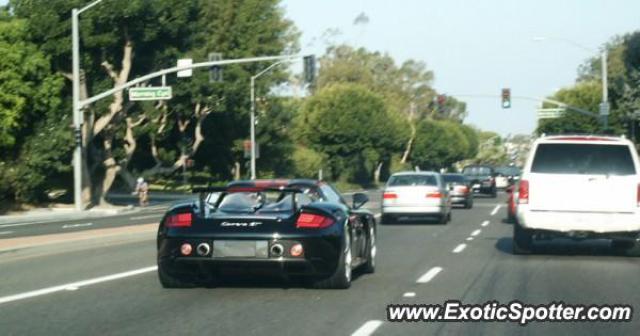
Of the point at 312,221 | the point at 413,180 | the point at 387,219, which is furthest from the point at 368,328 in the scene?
the point at 387,219

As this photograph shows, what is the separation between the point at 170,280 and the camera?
13.5 m

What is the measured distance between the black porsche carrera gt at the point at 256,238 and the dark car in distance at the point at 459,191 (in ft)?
95.6

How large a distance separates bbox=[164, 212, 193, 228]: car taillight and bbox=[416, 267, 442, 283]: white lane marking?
334 cm

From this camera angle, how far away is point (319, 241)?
12719 mm

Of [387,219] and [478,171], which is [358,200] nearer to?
[387,219]

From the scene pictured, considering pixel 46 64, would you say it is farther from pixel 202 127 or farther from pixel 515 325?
pixel 515 325

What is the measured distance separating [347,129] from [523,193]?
70843mm

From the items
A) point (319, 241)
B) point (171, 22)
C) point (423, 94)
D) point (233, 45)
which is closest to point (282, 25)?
point (233, 45)

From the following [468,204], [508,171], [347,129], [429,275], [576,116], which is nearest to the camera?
[429,275]

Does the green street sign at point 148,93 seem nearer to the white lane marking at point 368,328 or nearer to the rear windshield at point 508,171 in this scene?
the white lane marking at point 368,328

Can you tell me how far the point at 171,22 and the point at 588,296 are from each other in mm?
39563

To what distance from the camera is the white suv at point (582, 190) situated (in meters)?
17.7

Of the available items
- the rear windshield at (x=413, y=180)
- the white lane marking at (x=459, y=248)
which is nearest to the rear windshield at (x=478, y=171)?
the rear windshield at (x=413, y=180)

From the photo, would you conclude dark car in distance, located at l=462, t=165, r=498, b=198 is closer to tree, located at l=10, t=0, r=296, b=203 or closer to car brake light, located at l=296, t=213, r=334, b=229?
tree, located at l=10, t=0, r=296, b=203
